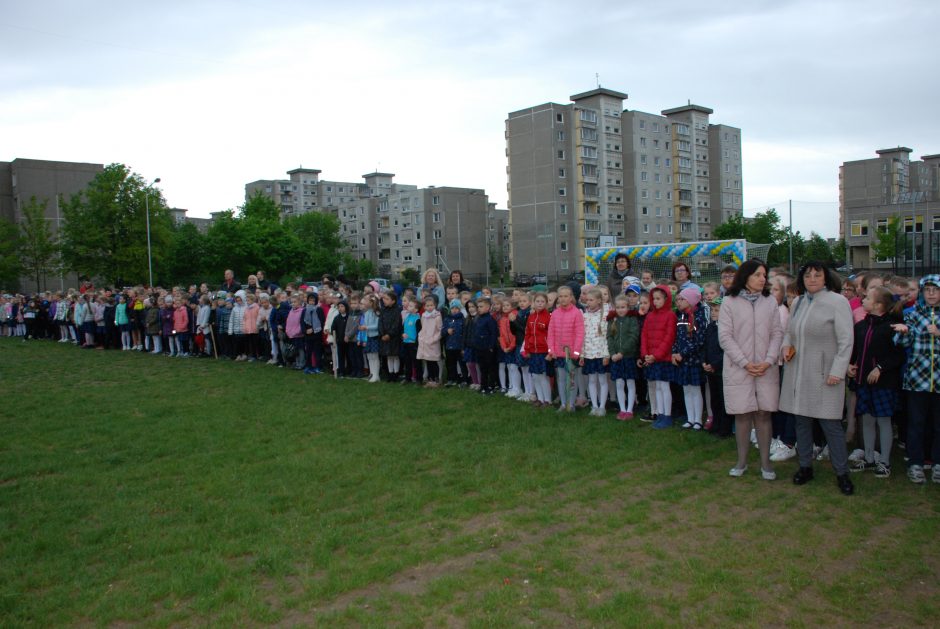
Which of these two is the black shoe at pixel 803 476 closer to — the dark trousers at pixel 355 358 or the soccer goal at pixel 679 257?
the dark trousers at pixel 355 358

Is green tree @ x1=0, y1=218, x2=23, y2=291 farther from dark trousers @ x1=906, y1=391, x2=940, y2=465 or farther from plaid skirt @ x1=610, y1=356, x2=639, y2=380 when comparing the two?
dark trousers @ x1=906, y1=391, x2=940, y2=465

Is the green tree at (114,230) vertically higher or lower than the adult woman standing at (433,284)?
higher

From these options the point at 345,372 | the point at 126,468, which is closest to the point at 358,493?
the point at 126,468

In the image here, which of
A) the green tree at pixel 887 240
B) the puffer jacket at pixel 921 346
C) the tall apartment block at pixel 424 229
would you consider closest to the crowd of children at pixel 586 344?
the puffer jacket at pixel 921 346

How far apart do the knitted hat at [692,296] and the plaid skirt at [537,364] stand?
2.53 m

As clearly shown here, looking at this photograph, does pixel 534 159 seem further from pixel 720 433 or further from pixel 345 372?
pixel 720 433

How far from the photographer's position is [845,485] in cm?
648

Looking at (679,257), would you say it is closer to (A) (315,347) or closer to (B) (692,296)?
(A) (315,347)

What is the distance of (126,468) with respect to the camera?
7.97m

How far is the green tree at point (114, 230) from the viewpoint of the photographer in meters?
48.5

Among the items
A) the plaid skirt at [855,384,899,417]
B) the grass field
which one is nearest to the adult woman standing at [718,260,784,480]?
the grass field


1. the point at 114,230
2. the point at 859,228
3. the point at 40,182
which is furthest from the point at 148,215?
the point at 859,228

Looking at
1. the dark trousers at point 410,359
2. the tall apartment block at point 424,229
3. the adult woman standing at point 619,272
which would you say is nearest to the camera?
the adult woman standing at point 619,272

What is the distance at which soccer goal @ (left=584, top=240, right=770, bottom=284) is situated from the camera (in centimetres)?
1867
